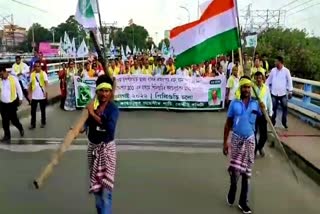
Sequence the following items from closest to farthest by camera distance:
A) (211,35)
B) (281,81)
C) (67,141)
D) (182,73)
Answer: (67,141) < (211,35) < (281,81) < (182,73)

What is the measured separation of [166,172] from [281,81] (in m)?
5.08

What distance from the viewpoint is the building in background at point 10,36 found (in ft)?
300

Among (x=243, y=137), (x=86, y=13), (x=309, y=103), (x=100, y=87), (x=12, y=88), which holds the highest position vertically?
(x=86, y=13)

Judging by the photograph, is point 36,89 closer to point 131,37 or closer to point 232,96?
point 232,96

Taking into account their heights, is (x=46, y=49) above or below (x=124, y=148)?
above

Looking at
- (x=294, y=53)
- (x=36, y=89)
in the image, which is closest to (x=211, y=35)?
(x=36, y=89)

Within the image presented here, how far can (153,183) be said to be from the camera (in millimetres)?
7723

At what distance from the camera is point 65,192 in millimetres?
7188

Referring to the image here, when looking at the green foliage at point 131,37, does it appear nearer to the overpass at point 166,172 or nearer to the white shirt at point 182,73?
the white shirt at point 182,73

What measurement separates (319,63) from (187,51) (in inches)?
1407

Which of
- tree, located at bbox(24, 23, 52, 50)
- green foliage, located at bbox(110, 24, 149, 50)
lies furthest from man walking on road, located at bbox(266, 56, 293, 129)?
tree, located at bbox(24, 23, 52, 50)

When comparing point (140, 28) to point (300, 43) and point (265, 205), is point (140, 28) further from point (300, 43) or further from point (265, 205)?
point (265, 205)

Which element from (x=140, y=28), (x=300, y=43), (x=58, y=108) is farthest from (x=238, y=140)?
(x=140, y=28)

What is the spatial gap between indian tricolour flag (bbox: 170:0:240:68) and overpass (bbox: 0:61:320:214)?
5.94ft
